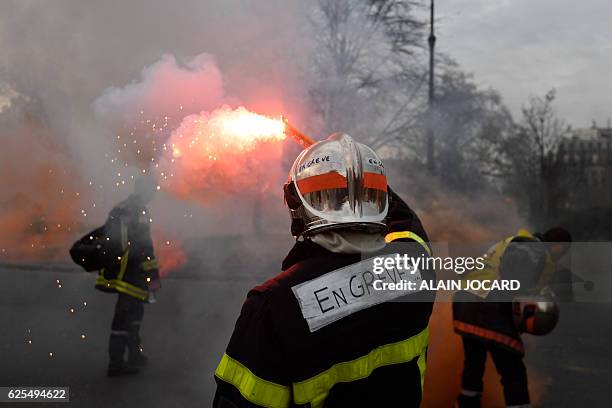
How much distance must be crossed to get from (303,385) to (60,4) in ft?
15.7

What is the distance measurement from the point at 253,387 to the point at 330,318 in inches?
10.0

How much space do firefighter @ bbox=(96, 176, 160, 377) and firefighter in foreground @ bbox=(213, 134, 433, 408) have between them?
342 centimetres

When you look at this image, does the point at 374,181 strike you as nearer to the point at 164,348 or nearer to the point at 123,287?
the point at 123,287

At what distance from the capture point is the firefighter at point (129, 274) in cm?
501

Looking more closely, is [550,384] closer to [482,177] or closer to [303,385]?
[303,385]

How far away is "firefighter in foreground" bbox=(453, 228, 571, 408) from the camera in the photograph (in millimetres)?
3695

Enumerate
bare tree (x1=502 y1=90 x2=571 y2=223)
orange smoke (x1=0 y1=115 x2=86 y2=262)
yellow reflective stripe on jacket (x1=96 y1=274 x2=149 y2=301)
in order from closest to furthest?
1. yellow reflective stripe on jacket (x1=96 y1=274 x2=149 y2=301)
2. orange smoke (x1=0 y1=115 x2=86 y2=262)
3. bare tree (x1=502 y1=90 x2=571 y2=223)

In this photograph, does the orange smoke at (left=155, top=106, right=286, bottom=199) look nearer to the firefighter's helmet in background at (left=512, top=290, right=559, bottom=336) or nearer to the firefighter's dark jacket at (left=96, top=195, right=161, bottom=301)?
the firefighter's dark jacket at (left=96, top=195, right=161, bottom=301)

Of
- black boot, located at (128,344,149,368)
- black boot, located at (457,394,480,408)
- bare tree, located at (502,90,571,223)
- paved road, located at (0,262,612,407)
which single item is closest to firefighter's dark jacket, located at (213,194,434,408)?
black boot, located at (457,394,480,408)

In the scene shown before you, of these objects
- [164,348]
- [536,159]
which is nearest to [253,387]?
[164,348]

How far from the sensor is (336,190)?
5.59ft

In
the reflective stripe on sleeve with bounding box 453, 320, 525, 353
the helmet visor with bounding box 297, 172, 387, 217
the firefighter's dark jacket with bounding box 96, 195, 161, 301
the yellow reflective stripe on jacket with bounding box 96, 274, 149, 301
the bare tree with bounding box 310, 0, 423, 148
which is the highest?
the bare tree with bounding box 310, 0, 423, 148

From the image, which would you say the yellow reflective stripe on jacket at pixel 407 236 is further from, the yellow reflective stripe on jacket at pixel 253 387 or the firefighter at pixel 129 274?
the firefighter at pixel 129 274

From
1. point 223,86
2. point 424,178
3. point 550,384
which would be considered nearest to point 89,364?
A: point 223,86
